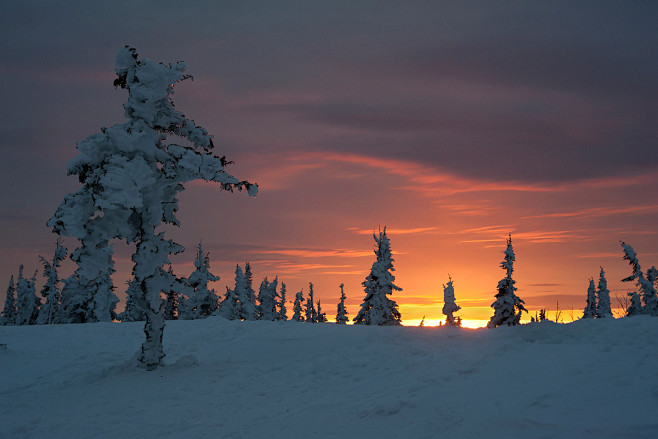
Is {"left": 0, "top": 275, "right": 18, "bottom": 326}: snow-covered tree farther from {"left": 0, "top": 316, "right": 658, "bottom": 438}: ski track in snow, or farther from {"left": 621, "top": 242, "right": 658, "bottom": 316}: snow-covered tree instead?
{"left": 621, "top": 242, "right": 658, "bottom": 316}: snow-covered tree

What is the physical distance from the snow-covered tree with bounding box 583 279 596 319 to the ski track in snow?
5400 cm

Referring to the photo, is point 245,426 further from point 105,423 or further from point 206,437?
point 105,423

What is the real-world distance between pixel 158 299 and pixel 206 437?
8592mm

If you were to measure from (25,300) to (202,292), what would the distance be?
34.3 m

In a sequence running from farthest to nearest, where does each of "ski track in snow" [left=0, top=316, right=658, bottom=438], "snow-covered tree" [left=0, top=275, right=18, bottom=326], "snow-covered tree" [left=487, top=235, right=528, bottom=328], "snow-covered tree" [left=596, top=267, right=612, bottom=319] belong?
1. "snow-covered tree" [left=0, top=275, right=18, bottom=326]
2. "snow-covered tree" [left=596, top=267, right=612, bottom=319]
3. "snow-covered tree" [left=487, top=235, right=528, bottom=328]
4. "ski track in snow" [left=0, top=316, right=658, bottom=438]

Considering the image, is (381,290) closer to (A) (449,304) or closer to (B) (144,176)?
(A) (449,304)

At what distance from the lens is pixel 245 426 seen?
1093 cm

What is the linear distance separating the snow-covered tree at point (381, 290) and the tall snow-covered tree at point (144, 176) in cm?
3031

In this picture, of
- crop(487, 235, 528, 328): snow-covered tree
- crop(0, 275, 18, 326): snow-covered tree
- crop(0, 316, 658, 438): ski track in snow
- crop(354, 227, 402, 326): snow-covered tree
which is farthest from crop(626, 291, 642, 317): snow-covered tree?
crop(0, 275, 18, 326): snow-covered tree

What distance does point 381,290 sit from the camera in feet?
156

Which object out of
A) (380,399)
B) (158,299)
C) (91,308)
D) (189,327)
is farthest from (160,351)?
(91,308)

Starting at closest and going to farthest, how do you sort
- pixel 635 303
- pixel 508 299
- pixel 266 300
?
1. pixel 508 299
2. pixel 635 303
3. pixel 266 300

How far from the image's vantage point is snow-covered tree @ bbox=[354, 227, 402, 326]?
154 ft

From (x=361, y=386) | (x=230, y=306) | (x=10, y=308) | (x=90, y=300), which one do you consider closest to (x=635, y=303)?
(x=230, y=306)
